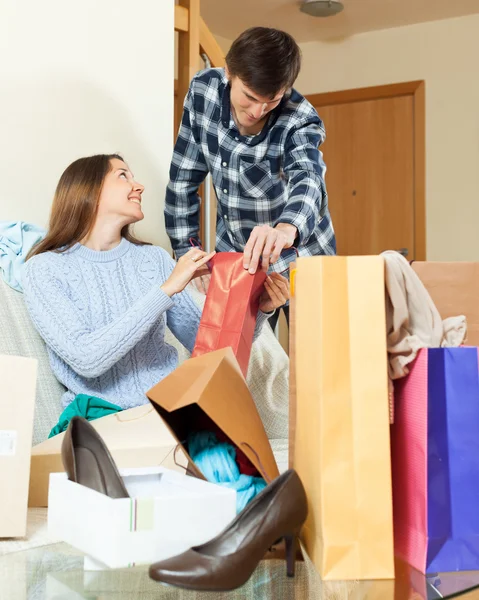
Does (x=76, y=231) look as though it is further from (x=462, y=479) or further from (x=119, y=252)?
(x=462, y=479)

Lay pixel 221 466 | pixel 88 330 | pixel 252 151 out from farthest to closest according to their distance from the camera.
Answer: pixel 252 151, pixel 88 330, pixel 221 466

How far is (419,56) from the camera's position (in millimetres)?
4605

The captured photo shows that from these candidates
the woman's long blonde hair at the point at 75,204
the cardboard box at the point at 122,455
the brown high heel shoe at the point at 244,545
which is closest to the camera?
the brown high heel shoe at the point at 244,545

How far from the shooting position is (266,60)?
1819mm

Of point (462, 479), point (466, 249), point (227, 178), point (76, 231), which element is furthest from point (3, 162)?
point (466, 249)

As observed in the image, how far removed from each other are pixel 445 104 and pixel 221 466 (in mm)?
3983

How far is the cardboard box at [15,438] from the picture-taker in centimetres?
103

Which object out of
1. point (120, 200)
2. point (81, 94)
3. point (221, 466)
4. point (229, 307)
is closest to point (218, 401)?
point (221, 466)

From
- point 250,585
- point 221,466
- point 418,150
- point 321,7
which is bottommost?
point 250,585

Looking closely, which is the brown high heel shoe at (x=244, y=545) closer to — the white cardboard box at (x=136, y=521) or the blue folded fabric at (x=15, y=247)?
the white cardboard box at (x=136, y=521)

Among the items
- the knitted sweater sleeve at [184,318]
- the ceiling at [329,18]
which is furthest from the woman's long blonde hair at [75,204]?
the ceiling at [329,18]

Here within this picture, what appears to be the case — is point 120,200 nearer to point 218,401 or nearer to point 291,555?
point 218,401

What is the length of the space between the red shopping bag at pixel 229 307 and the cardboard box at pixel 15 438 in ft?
1.44

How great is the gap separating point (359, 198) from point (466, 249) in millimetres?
799
